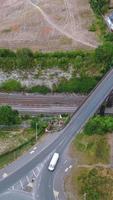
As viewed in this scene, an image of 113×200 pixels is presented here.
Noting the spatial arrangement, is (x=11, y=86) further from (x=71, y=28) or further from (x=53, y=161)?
(x=53, y=161)

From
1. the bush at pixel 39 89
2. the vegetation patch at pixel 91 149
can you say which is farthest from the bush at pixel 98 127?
the bush at pixel 39 89

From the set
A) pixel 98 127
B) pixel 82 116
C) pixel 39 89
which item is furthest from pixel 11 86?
pixel 98 127

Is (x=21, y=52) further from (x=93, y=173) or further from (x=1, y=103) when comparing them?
(x=93, y=173)

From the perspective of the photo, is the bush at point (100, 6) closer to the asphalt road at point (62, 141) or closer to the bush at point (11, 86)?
the asphalt road at point (62, 141)

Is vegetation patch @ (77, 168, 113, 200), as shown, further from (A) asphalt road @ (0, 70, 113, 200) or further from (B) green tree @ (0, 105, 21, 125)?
(B) green tree @ (0, 105, 21, 125)

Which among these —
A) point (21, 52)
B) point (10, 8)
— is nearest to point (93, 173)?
point (21, 52)
